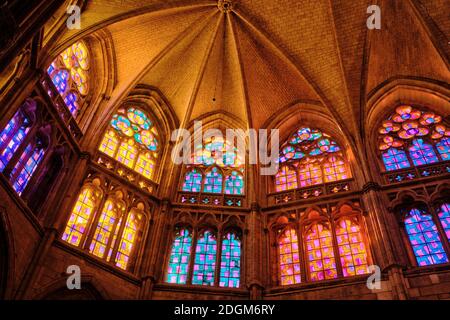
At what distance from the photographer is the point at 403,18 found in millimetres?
16406

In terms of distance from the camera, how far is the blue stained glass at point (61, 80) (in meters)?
14.3

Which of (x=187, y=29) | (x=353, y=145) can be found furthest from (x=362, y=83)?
(x=187, y=29)

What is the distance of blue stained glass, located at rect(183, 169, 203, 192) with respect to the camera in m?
17.0

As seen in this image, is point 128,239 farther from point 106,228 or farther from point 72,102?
point 72,102

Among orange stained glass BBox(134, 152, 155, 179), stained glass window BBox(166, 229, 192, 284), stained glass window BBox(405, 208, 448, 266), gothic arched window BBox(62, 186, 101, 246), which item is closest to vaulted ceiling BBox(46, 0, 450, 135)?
orange stained glass BBox(134, 152, 155, 179)

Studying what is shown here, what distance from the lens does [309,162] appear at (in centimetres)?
1755

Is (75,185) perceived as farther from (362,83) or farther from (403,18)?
(403,18)

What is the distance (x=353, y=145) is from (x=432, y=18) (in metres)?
5.27

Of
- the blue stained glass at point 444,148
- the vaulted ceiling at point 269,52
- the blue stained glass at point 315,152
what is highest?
the vaulted ceiling at point 269,52

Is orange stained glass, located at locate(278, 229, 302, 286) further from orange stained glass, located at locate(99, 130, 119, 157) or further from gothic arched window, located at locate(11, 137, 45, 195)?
gothic arched window, located at locate(11, 137, 45, 195)

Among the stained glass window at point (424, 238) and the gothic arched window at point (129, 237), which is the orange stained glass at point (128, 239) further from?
the stained glass window at point (424, 238)

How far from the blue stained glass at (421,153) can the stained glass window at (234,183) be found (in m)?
6.37

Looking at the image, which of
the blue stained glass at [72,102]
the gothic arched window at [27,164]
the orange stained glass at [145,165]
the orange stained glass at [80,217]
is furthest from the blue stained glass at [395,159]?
the gothic arched window at [27,164]

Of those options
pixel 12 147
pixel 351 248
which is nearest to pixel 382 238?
pixel 351 248
